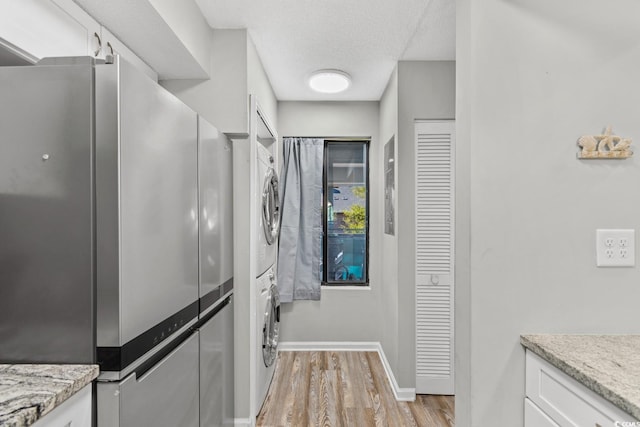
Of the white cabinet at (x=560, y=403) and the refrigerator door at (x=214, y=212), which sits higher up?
the refrigerator door at (x=214, y=212)

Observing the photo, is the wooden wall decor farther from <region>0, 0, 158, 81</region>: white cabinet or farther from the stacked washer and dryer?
<region>0, 0, 158, 81</region>: white cabinet

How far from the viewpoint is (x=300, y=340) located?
3.72m

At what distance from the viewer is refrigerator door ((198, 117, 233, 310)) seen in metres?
1.63

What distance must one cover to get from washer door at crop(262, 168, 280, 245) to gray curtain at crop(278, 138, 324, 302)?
586 mm

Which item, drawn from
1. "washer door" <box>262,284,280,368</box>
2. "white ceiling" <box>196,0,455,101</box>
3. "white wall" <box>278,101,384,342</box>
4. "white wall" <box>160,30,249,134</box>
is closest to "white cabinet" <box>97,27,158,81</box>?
"white wall" <box>160,30,249,134</box>

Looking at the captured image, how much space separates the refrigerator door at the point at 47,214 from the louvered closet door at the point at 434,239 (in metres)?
2.32

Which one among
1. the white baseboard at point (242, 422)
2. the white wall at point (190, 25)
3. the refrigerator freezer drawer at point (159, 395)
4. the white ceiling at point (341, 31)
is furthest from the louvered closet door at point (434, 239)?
the refrigerator freezer drawer at point (159, 395)

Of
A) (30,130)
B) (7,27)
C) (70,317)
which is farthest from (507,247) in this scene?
(7,27)

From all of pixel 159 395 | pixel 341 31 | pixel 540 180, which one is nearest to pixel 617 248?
pixel 540 180

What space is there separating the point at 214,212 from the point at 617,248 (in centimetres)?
172

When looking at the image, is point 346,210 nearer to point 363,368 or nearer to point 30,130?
point 363,368

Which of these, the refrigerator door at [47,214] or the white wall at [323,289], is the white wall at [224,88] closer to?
the refrigerator door at [47,214]

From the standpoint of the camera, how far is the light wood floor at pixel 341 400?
242 cm

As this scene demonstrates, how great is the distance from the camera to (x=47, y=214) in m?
0.97
